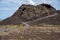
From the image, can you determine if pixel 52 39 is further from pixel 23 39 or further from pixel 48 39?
pixel 23 39

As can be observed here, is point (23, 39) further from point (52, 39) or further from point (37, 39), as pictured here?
point (52, 39)

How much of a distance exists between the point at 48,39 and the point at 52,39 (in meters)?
0.64

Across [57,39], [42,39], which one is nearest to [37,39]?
[42,39]

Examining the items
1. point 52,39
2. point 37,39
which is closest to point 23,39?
point 37,39

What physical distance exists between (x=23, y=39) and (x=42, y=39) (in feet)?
10.3

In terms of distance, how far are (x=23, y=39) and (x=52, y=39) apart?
478 centimetres

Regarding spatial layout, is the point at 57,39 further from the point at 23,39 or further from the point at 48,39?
the point at 23,39

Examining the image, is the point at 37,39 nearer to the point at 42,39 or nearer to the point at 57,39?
the point at 42,39

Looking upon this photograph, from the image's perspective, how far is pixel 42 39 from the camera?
40656 mm

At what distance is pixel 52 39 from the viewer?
3994cm

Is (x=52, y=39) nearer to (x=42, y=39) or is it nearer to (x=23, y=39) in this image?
(x=42, y=39)

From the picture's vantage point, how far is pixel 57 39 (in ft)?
132

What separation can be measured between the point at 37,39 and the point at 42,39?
0.82m

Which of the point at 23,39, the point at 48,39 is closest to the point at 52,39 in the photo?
the point at 48,39
